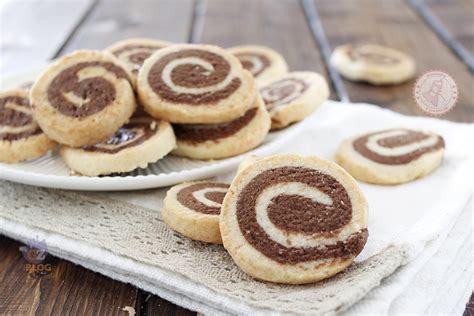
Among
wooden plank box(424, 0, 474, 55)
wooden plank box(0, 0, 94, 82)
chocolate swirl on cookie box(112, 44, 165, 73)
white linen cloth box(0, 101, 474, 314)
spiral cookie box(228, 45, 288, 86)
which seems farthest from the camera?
wooden plank box(424, 0, 474, 55)

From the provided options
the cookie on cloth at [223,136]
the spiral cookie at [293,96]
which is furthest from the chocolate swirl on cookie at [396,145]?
the cookie on cloth at [223,136]

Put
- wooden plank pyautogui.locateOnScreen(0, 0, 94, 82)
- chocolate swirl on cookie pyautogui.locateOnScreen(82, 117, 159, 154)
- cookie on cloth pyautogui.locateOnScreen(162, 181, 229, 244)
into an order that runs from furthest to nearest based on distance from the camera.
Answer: wooden plank pyautogui.locateOnScreen(0, 0, 94, 82) → chocolate swirl on cookie pyautogui.locateOnScreen(82, 117, 159, 154) → cookie on cloth pyautogui.locateOnScreen(162, 181, 229, 244)

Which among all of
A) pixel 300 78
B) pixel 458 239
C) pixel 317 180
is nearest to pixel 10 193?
pixel 317 180

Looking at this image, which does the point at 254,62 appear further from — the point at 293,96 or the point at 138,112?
the point at 138,112

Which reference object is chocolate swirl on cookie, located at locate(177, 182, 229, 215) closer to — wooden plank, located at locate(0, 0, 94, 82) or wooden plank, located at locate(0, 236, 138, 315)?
wooden plank, located at locate(0, 236, 138, 315)

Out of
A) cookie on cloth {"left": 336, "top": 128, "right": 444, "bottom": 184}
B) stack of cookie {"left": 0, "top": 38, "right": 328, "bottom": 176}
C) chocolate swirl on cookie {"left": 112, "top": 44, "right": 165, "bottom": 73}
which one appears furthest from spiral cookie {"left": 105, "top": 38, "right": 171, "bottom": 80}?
cookie on cloth {"left": 336, "top": 128, "right": 444, "bottom": 184}
